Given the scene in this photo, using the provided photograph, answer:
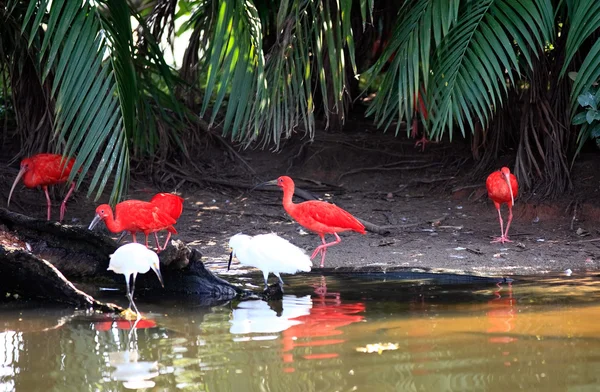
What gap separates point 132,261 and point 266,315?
1034mm

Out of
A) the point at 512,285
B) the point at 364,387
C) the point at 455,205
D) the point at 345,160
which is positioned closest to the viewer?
the point at 364,387

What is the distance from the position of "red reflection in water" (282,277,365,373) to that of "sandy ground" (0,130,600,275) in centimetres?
124

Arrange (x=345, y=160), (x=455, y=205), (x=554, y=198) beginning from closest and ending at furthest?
(x=554, y=198), (x=455, y=205), (x=345, y=160)

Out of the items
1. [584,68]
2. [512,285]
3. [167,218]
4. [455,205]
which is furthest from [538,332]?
[455,205]

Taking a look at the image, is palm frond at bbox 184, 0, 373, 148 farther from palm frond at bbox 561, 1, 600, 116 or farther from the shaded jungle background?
palm frond at bbox 561, 1, 600, 116

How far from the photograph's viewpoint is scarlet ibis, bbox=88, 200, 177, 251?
8000 millimetres

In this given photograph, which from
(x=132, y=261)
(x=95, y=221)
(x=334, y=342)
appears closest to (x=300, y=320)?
(x=334, y=342)

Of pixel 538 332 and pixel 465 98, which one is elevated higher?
pixel 465 98

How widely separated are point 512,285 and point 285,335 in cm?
227

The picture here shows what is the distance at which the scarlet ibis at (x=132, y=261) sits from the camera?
6.46 m

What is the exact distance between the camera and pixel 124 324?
6.06 m

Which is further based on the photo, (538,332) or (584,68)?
(584,68)

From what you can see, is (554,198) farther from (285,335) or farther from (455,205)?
(285,335)

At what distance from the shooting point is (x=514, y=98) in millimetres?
10414
